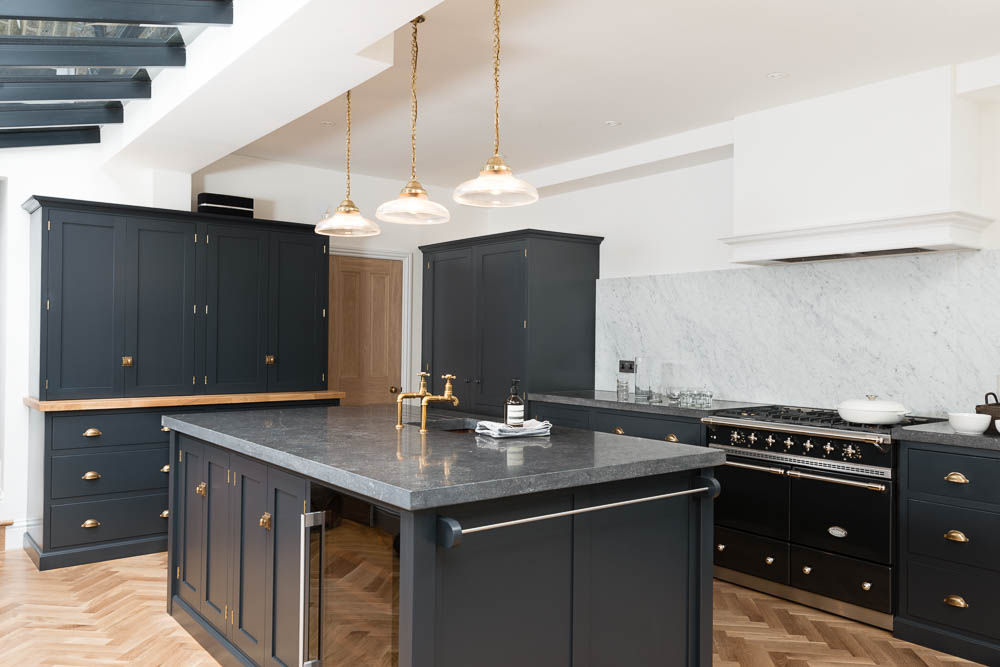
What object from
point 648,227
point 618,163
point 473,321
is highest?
point 618,163

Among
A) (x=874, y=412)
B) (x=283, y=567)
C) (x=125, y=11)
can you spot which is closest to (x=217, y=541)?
(x=283, y=567)

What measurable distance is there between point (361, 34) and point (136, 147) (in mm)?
2503

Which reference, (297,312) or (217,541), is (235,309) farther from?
(217,541)

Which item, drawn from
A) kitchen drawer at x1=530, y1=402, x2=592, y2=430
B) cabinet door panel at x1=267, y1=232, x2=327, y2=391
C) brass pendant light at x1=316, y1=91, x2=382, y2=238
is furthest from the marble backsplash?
brass pendant light at x1=316, y1=91, x2=382, y2=238

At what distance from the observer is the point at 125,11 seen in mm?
3029

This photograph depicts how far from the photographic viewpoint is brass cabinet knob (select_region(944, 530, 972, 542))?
3.33 m

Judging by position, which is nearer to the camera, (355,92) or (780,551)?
(780,551)

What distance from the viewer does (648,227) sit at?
5.74 meters

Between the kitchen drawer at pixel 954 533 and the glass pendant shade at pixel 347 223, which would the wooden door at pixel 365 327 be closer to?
the glass pendant shade at pixel 347 223

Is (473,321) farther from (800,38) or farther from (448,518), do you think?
(448,518)

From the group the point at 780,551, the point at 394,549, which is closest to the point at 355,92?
the point at 394,549

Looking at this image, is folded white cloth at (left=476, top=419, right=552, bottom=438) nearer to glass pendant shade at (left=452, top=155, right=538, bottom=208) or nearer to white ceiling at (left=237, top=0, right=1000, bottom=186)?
glass pendant shade at (left=452, top=155, right=538, bottom=208)

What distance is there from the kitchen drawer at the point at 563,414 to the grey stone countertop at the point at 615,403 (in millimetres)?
44

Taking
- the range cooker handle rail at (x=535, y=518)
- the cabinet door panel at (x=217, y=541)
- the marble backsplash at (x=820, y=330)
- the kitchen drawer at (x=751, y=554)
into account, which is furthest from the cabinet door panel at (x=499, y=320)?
the range cooker handle rail at (x=535, y=518)
